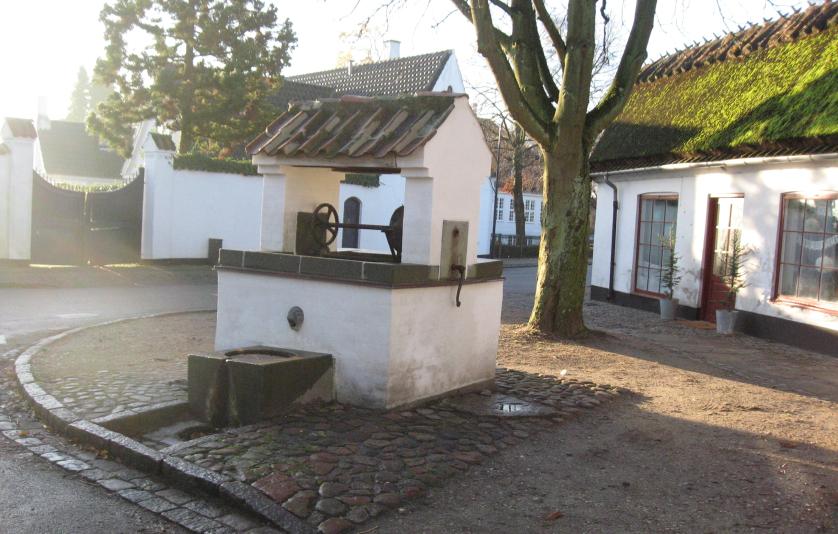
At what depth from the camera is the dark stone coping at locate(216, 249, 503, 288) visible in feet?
20.0

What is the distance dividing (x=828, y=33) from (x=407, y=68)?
68.4 feet

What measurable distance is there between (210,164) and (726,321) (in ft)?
46.6

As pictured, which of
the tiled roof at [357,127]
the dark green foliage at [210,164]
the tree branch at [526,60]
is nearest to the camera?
the tiled roof at [357,127]

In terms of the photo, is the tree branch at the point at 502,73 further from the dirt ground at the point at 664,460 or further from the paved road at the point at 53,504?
the paved road at the point at 53,504

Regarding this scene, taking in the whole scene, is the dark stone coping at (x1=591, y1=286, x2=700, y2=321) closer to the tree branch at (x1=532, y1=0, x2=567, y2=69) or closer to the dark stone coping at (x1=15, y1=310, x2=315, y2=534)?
the tree branch at (x1=532, y1=0, x2=567, y2=69)

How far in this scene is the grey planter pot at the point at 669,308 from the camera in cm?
1396

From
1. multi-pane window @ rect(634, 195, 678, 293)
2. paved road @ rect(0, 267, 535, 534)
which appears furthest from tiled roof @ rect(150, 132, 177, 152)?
multi-pane window @ rect(634, 195, 678, 293)

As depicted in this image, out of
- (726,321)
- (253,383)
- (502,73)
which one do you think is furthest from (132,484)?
(726,321)

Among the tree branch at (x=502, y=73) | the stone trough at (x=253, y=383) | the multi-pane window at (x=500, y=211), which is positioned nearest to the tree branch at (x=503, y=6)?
the tree branch at (x=502, y=73)

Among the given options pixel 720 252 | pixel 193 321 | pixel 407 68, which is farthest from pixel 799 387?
pixel 407 68

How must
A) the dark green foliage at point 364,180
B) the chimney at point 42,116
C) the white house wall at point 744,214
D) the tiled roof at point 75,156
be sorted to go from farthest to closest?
the chimney at point 42,116 → the tiled roof at point 75,156 → the dark green foliage at point 364,180 → the white house wall at point 744,214

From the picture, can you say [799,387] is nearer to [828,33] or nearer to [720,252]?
[720,252]

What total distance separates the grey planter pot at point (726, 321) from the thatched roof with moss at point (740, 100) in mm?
2443

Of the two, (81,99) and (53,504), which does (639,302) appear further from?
(81,99)
